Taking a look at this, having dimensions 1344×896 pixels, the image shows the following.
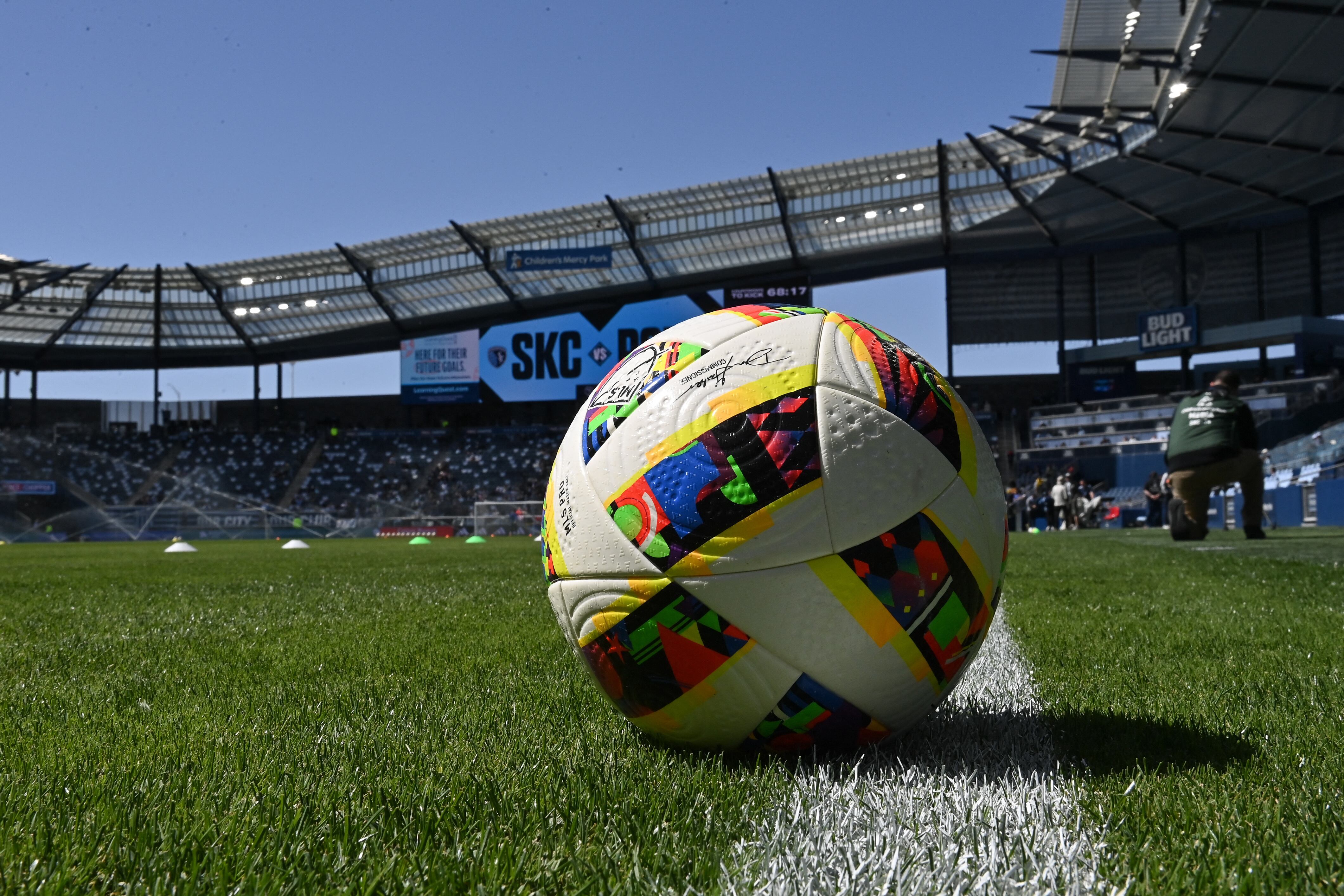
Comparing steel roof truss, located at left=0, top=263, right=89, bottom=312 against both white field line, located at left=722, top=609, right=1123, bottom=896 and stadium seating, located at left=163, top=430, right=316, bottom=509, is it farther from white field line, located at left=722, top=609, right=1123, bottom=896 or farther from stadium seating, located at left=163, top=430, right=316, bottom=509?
white field line, located at left=722, top=609, right=1123, bottom=896

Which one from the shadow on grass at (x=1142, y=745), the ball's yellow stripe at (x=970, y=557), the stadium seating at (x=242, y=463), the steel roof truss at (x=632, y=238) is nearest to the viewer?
the shadow on grass at (x=1142, y=745)

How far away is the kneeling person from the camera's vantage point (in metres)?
10.9

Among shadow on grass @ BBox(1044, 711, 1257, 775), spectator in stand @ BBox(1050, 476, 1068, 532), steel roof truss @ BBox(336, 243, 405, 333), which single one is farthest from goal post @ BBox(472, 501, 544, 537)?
shadow on grass @ BBox(1044, 711, 1257, 775)

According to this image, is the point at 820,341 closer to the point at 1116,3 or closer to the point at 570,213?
the point at 1116,3

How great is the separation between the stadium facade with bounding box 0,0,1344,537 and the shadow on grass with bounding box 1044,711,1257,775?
33.2 m

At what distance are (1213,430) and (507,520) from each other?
89.3 feet

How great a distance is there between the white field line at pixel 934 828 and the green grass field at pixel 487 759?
0.07m

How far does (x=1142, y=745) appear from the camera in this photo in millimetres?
2422

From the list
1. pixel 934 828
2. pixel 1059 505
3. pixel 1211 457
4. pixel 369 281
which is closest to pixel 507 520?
pixel 369 281

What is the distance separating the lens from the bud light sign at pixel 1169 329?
41.4 metres

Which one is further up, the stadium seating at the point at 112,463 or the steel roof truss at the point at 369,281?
the steel roof truss at the point at 369,281

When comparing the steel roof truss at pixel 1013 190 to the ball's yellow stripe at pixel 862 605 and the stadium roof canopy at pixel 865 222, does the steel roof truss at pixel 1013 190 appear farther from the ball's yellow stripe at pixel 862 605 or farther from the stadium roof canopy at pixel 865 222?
the ball's yellow stripe at pixel 862 605

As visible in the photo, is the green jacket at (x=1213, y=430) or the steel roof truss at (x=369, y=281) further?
the steel roof truss at (x=369, y=281)

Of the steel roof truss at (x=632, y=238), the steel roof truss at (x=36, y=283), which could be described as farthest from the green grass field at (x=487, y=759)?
the steel roof truss at (x=36, y=283)
